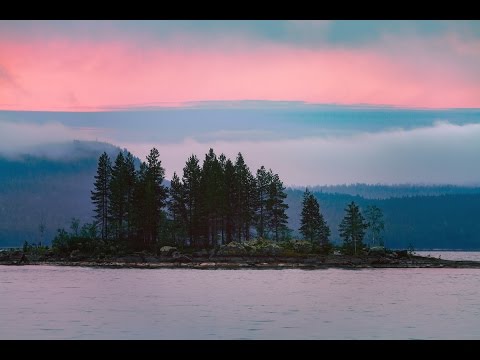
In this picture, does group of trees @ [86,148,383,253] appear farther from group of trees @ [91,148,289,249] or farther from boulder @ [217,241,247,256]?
boulder @ [217,241,247,256]

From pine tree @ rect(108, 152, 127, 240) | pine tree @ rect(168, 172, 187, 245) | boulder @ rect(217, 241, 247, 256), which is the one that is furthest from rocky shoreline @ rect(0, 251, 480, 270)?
pine tree @ rect(168, 172, 187, 245)

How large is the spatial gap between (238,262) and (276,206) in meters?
27.6

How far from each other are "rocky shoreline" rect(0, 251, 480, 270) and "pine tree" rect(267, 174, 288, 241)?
22196mm

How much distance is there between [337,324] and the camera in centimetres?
4034

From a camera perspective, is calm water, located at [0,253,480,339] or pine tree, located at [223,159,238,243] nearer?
calm water, located at [0,253,480,339]

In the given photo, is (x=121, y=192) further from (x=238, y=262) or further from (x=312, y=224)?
(x=312, y=224)

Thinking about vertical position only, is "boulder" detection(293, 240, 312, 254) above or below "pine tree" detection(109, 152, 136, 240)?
below

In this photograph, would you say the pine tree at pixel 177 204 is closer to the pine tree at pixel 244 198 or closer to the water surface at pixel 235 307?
the pine tree at pixel 244 198

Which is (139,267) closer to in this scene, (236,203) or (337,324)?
(236,203)

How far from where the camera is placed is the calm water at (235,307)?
36781 millimetres

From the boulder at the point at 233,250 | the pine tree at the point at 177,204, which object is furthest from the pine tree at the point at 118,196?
the boulder at the point at 233,250

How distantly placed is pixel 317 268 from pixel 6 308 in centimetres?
6108

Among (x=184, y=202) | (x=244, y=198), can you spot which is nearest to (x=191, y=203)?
(x=184, y=202)

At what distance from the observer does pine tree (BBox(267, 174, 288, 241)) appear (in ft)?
431
